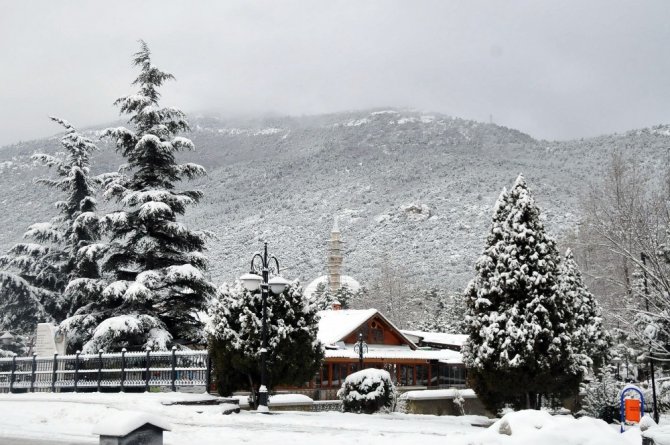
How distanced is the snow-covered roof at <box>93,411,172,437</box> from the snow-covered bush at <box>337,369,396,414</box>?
13.1 m

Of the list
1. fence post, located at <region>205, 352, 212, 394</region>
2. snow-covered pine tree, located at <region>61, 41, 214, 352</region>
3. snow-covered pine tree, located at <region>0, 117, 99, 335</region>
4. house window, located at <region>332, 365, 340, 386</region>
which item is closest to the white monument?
snow-covered pine tree, located at <region>61, 41, 214, 352</region>

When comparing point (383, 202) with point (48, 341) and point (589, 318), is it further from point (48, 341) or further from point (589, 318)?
point (48, 341)

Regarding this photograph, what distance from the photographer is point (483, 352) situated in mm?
23141

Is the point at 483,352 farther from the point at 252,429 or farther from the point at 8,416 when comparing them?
the point at 8,416

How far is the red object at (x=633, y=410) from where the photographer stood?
1413 cm

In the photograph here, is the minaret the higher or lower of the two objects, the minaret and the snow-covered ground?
the higher

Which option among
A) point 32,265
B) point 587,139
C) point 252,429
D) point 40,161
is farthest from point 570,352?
point 587,139

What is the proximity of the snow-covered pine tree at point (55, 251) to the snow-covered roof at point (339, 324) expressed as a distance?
1322cm

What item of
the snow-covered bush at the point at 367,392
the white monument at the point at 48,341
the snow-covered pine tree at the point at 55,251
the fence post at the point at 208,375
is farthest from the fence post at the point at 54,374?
the snow-covered bush at the point at 367,392

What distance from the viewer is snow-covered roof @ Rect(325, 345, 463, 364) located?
3978cm

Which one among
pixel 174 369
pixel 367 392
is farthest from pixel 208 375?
pixel 367 392

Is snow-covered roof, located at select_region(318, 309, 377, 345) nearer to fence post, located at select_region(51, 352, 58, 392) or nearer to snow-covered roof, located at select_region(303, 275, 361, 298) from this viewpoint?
fence post, located at select_region(51, 352, 58, 392)

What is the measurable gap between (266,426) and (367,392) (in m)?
6.42

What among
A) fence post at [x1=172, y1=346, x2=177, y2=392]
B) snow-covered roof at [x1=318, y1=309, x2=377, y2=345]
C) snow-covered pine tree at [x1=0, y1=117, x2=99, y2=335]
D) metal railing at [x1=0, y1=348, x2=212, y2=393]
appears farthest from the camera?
A: snow-covered roof at [x1=318, y1=309, x2=377, y2=345]
